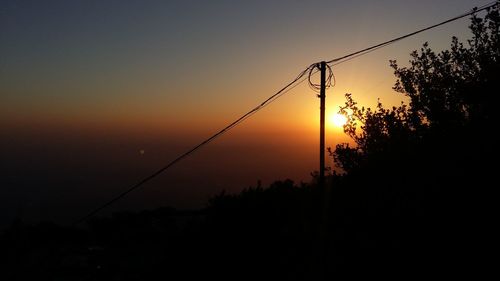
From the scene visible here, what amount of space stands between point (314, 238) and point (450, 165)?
457 centimetres

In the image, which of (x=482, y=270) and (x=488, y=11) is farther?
(x=488, y=11)

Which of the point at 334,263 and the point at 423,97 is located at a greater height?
the point at 423,97

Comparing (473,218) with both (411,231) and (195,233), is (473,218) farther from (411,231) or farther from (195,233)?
(195,233)

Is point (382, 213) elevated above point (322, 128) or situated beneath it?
situated beneath

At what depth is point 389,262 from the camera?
39.6 ft

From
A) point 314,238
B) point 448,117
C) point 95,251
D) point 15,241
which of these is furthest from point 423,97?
point 15,241

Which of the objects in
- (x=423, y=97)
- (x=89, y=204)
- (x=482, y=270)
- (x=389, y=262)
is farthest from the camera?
(x=89, y=204)

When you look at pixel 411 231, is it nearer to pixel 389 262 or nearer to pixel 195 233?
pixel 389 262

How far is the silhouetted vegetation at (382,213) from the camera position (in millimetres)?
12141

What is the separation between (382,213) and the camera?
1383 centimetres

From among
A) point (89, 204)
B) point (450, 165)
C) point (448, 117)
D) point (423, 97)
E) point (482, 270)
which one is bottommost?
point (482, 270)

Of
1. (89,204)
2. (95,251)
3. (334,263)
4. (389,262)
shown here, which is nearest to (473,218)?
(389,262)

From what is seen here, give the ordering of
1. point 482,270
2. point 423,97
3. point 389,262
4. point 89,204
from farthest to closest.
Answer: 1. point 89,204
2. point 423,97
3. point 389,262
4. point 482,270

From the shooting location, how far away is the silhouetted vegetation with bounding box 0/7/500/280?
1214cm
